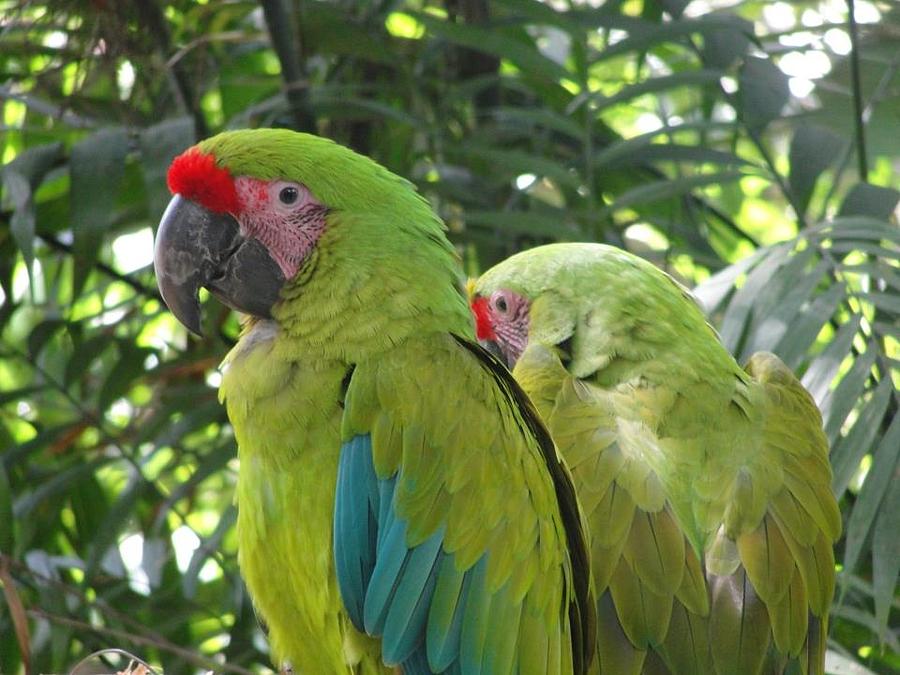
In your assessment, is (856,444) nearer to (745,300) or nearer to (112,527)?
(745,300)

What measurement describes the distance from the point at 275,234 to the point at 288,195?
0.05m

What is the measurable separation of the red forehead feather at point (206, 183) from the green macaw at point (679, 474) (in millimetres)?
456

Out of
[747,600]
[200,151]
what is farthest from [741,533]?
[200,151]

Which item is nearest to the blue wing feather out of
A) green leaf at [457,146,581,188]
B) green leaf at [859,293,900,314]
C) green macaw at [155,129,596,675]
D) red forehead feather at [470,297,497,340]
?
green macaw at [155,129,596,675]

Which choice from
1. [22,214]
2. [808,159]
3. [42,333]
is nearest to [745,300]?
[808,159]

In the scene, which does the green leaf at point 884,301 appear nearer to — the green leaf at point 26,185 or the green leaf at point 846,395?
the green leaf at point 846,395

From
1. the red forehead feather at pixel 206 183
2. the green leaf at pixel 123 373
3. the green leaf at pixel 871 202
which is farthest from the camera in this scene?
the green leaf at pixel 123 373

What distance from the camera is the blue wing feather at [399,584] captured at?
1242 millimetres

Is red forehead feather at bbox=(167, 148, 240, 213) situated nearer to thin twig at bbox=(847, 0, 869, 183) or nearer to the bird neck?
the bird neck

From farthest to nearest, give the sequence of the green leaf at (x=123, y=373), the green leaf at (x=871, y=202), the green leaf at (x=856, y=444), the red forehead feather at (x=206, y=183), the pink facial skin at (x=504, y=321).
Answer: the green leaf at (x=123, y=373) → the green leaf at (x=871, y=202) → the pink facial skin at (x=504, y=321) → the green leaf at (x=856, y=444) → the red forehead feather at (x=206, y=183)

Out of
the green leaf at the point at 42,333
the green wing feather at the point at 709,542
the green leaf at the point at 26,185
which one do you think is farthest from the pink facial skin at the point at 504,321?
the green leaf at the point at 42,333

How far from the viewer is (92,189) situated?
1.80m

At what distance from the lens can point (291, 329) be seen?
134cm

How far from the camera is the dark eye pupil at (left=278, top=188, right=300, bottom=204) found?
1.35 meters
